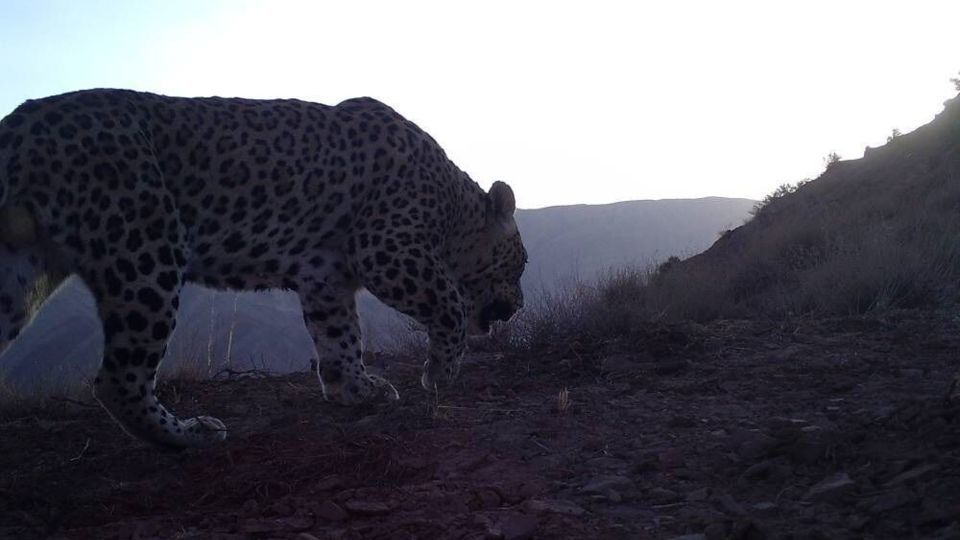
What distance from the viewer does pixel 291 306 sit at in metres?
32.1

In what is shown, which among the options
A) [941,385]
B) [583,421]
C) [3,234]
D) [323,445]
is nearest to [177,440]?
[323,445]

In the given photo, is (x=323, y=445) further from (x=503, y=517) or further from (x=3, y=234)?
(x=3, y=234)

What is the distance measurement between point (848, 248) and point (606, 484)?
337 inches

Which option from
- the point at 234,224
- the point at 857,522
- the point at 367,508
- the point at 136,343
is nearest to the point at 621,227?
the point at 234,224

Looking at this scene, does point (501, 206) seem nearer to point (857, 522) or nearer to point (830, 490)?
point (830, 490)

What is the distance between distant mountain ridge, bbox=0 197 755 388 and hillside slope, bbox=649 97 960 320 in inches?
65.4

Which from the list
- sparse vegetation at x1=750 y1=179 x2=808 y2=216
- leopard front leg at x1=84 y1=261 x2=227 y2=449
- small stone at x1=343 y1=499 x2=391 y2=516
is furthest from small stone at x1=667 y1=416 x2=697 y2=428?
sparse vegetation at x1=750 y1=179 x2=808 y2=216

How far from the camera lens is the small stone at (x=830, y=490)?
3.00 meters

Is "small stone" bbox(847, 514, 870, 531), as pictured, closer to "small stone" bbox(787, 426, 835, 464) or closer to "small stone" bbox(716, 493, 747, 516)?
"small stone" bbox(716, 493, 747, 516)

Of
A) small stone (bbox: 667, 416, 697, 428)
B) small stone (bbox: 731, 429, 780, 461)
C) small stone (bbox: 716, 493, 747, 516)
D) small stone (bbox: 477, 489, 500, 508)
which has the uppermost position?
small stone (bbox: 731, 429, 780, 461)

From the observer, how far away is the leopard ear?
711 cm

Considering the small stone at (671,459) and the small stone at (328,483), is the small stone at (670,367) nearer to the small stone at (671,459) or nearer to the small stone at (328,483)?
the small stone at (671,459)

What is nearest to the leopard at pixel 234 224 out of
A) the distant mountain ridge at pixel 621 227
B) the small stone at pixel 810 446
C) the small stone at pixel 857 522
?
the small stone at pixel 810 446

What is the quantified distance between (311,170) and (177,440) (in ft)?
6.16
